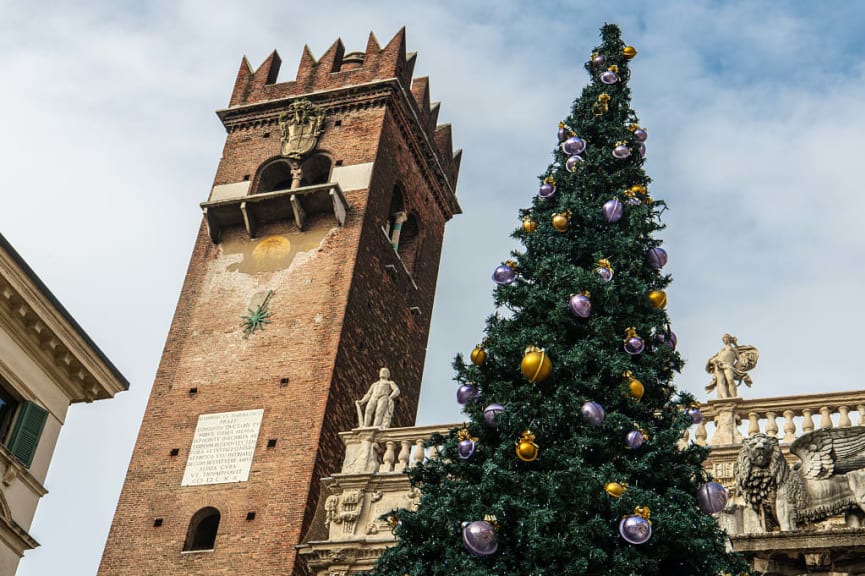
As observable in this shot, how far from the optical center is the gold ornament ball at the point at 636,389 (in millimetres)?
13214

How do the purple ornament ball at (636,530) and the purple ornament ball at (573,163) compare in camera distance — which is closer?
the purple ornament ball at (636,530)

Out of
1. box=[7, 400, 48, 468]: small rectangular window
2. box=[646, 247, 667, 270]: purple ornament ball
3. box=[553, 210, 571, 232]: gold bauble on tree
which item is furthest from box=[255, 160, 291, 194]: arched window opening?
box=[646, 247, 667, 270]: purple ornament ball

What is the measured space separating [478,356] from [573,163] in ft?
11.2

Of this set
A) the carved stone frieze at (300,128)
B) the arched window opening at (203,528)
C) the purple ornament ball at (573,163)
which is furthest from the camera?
the carved stone frieze at (300,128)

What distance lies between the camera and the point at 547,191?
15852mm

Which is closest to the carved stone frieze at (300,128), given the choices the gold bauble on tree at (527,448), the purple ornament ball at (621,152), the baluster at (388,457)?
the baluster at (388,457)

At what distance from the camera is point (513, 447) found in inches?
512

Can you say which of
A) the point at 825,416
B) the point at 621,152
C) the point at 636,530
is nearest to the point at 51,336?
the point at 621,152

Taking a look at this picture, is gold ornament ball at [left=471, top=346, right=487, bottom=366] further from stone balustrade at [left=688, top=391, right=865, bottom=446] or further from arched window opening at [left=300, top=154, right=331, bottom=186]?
arched window opening at [left=300, top=154, right=331, bottom=186]

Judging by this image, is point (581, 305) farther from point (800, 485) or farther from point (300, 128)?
point (300, 128)

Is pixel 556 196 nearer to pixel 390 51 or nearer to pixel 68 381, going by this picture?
pixel 68 381

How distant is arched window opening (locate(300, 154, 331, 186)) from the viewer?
94.3ft

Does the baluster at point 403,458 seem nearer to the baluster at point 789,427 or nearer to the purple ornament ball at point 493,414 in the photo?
the baluster at point 789,427

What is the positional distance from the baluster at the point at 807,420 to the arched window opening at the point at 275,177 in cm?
1524
